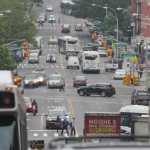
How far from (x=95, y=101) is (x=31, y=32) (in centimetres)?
3115

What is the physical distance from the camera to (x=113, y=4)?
11488 centimetres

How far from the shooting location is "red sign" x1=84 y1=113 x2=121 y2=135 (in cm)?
2431

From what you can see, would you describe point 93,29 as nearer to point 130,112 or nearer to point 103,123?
point 130,112

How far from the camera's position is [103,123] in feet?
79.9

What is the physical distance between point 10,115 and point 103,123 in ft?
51.4

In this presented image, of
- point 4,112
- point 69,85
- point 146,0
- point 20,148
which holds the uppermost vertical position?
point 146,0

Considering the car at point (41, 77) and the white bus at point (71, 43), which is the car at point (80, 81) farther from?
the white bus at point (71, 43)

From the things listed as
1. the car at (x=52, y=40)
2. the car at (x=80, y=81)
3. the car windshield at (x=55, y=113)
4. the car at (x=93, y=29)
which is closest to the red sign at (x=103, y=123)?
the car windshield at (x=55, y=113)

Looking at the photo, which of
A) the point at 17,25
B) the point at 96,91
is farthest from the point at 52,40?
the point at 96,91

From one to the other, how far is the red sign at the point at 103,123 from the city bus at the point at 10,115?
14.6 meters

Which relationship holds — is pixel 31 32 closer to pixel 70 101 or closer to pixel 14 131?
pixel 70 101

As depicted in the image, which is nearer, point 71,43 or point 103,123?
point 103,123

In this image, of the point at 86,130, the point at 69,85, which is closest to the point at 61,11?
the point at 69,85

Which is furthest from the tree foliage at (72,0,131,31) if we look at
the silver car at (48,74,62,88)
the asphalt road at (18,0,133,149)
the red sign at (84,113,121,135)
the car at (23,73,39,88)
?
the red sign at (84,113,121,135)
